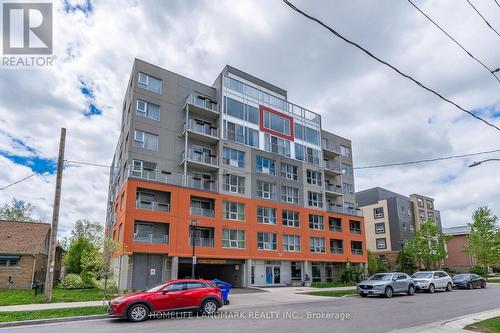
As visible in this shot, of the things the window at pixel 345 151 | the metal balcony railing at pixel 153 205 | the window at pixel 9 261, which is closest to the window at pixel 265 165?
the metal balcony railing at pixel 153 205

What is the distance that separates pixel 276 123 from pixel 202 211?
15.0 meters

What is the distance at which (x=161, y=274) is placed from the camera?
95.3 feet

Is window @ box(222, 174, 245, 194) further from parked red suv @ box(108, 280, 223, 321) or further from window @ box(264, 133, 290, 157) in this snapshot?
parked red suv @ box(108, 280, 223, 321)

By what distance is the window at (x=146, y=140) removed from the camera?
3139 cm

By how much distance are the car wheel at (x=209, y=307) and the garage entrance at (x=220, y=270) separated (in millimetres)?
17002

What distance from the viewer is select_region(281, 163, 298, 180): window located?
131ft

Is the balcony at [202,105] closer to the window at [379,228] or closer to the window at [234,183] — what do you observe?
the window at [234,183]

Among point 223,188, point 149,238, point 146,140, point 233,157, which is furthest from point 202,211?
point 146,140

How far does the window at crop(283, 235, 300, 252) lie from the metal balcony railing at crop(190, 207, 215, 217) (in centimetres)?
940

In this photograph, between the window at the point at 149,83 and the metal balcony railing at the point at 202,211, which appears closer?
the metal balcony railing at the point at 202,211

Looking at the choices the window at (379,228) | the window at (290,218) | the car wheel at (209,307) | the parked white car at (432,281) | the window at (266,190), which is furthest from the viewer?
the window at (379,228)

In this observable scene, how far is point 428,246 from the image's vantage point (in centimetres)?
4866

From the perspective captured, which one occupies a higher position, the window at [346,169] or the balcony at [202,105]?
the balcony at [202,105]

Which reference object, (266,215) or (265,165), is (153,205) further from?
(265,165)
